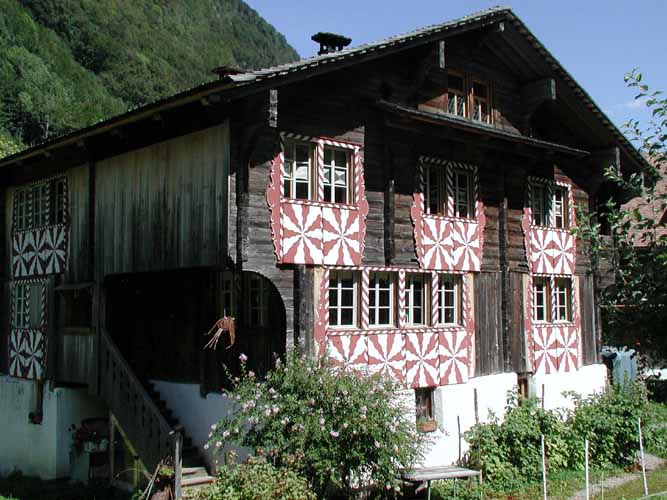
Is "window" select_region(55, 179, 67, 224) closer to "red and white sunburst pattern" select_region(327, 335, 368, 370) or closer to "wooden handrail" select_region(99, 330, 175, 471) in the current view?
"wooden handrail" select_region(99, 330, 175, 471)

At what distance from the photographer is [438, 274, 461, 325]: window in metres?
18.1

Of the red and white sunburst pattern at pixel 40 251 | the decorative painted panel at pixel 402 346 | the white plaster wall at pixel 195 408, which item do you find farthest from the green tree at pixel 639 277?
the red and white sunburst pattern at pixel 40 251

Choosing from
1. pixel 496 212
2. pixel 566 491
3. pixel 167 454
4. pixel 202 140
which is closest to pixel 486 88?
pixel 496 212

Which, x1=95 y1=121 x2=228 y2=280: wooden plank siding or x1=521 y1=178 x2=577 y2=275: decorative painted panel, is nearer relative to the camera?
x1=95 y1=121 x2=228 y2=280: wooden plank siding

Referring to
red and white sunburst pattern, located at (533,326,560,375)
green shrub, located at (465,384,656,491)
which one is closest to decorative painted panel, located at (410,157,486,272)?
red and white sunburst pattern, located at (533,326,560,375)

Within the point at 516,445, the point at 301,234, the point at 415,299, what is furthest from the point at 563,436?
the point at 301,234

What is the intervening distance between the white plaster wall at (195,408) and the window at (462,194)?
266 inches

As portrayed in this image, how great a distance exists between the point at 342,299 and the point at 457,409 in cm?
400

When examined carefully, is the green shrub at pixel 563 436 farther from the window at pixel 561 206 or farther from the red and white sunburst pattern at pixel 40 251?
the red and white sunburst pattern at pixel 40 251

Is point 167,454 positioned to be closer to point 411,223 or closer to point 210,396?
point 210,396

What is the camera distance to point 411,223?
17312 mm

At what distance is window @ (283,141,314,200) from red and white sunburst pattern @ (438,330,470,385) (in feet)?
14.8

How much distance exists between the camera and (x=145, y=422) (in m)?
16.1

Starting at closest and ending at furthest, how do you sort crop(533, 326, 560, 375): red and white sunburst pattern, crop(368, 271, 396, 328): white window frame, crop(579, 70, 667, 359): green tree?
crop(579, 70, 667, 359): green tree → crop(368, 271, 396, 328): white window frame → crop(533, 326, 560, 375): red and white sunburst pattern
